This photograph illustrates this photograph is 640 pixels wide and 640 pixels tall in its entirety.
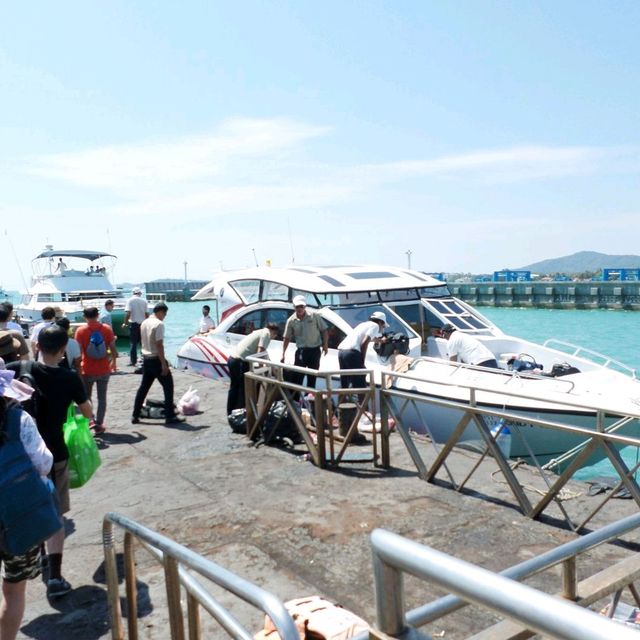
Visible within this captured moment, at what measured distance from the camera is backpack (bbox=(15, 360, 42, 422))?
4266 mm

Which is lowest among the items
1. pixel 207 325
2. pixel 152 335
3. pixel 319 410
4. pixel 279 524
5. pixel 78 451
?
pixel 279 524

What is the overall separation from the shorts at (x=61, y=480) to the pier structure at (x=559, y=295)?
54.8 metres

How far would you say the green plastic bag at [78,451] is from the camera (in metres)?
4.67

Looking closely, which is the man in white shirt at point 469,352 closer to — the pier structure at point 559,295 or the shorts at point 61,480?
the shorts at point 61,480

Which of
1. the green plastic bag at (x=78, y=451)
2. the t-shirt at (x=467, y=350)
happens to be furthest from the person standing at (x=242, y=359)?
the green plastic bag at (x=78, y=451)

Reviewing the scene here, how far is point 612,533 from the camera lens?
2.05m

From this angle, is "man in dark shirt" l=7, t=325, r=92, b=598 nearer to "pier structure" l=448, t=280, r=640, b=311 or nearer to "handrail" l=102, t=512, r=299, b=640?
"handrail" l=102, t=512, r=299, b=640

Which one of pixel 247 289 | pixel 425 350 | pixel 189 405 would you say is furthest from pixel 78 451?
pixel 247 289

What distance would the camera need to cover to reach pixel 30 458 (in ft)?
10.8

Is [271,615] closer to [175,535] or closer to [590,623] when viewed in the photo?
[590,623]

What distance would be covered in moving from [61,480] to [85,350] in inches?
159

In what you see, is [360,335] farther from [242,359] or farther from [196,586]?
[196,586]

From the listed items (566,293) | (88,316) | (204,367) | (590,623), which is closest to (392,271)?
(204,367)

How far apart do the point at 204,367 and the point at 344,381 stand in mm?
6297
